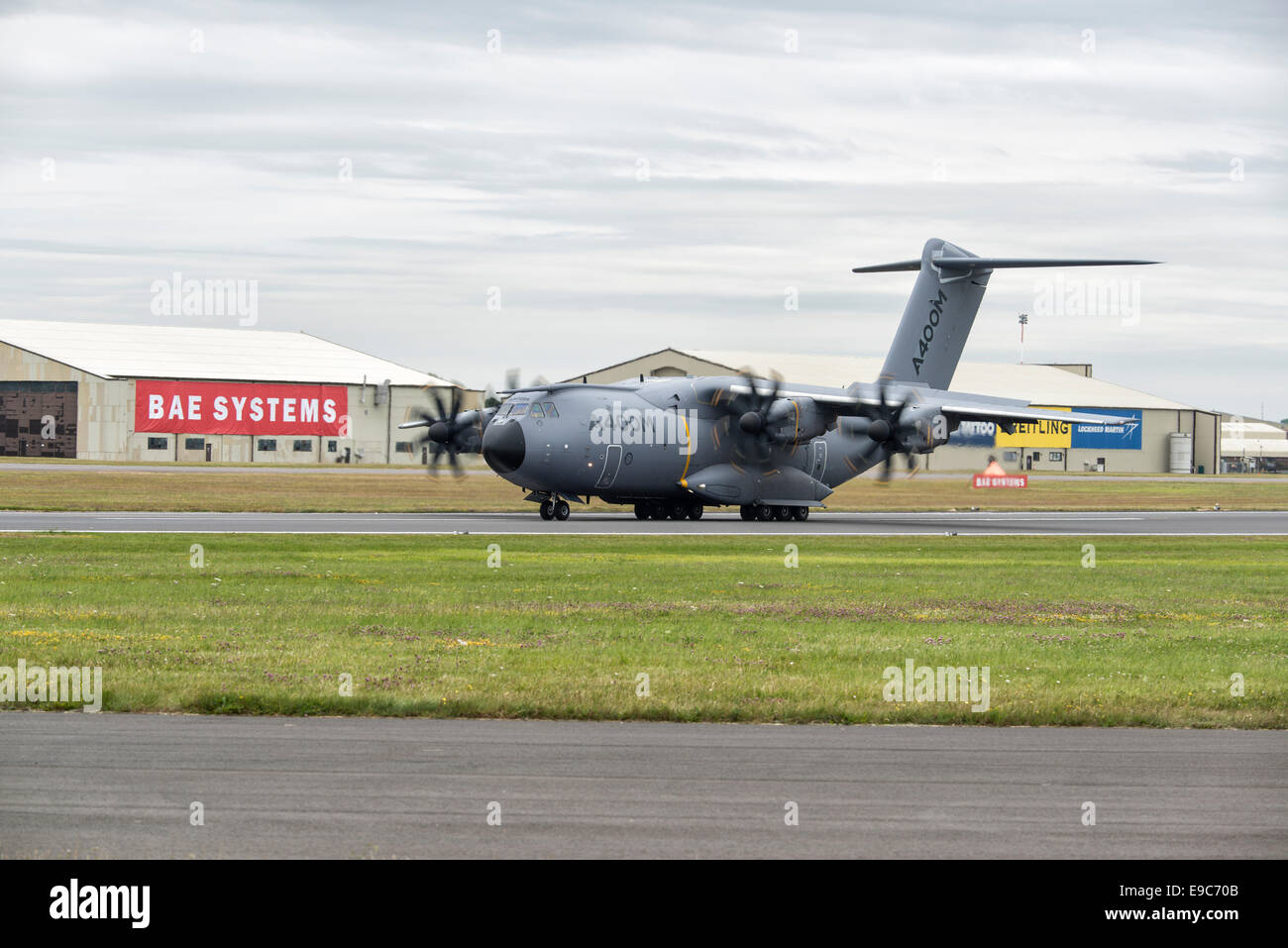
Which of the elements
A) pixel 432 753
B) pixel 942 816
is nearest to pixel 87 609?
pixel 432 753

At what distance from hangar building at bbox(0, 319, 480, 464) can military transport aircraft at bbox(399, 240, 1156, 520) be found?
5268 cm

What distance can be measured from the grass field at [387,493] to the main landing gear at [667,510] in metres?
8.17

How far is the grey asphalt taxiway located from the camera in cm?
942

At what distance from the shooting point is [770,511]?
5138 centimetres

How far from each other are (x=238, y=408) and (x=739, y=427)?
70007 millimetres

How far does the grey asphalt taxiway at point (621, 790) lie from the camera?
9422mm

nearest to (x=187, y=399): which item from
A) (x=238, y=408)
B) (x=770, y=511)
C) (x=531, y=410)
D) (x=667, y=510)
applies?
(x=238, y=408)

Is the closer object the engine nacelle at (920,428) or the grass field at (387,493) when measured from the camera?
the engine nacelle at (920,428)

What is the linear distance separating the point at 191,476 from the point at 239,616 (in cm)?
5762

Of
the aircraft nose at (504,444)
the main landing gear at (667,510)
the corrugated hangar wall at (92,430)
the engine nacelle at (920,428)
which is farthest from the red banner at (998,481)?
the aircraft nose at (504,444)

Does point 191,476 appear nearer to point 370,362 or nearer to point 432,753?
point 370,362

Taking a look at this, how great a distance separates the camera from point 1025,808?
1059 cm

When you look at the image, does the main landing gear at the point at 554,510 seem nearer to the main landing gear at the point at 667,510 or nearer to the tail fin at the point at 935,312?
the main landing gear at the point at 667,510
